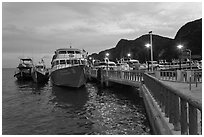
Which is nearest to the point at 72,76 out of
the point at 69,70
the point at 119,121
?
the point at 69,70

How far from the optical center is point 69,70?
27.0 m

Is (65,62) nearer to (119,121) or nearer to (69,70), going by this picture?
(69,70)

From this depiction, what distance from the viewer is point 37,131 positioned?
10359mm

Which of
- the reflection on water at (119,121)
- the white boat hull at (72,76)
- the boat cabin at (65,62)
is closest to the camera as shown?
the reflection on water at (119,121)

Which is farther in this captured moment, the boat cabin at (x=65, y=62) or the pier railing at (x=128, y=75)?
the boat cabin at (x=65, y=62)

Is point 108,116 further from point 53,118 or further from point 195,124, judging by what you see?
point 195,124

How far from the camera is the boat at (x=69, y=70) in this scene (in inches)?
1063

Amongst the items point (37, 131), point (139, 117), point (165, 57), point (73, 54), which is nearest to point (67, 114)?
point (37, 131)

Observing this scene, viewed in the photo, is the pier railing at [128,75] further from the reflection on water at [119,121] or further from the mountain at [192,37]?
the mountain at [192,37]

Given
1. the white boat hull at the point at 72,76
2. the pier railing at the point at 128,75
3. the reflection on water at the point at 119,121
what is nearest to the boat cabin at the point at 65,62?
the white boat hull at the point at 72,76

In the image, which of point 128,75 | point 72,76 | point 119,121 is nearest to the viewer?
point 119,121

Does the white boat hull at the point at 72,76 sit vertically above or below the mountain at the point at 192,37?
below

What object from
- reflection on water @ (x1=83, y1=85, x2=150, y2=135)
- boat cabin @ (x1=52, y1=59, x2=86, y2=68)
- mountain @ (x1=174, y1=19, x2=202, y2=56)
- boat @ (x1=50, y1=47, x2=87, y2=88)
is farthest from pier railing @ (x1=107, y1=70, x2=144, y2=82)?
mountain @ (x1=174, y1=19, x2=202, y2=56)

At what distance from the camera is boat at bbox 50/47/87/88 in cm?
2701
